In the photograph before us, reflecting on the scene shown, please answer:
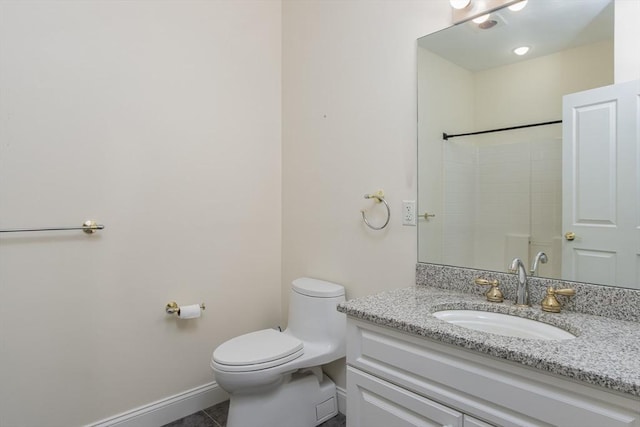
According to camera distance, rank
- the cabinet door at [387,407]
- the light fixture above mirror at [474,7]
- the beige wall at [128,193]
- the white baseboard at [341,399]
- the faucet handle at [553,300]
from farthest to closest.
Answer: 1. the white baseboard at [341,399]
2. the beige wall at [128,193]
3. the light fixture above mirror at [474,7]
4. the faucet handle at [553,300]
5. the cabinet door at [387,407]

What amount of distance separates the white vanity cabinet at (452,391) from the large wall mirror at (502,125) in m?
0.52

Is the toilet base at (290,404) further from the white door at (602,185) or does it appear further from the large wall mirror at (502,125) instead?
the white door at (602,185)

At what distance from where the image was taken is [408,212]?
1592mm

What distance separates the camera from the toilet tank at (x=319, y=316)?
5.80 ft

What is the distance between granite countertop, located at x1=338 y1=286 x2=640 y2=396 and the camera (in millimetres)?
710

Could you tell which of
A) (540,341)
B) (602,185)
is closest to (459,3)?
(602,185)

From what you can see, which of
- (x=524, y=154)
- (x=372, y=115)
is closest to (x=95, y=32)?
(x=372, y=115)

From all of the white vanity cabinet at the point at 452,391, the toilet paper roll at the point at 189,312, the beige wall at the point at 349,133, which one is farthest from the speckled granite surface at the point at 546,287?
the toilet paper roll at the point at 189,312

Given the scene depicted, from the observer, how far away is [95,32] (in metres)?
1.59

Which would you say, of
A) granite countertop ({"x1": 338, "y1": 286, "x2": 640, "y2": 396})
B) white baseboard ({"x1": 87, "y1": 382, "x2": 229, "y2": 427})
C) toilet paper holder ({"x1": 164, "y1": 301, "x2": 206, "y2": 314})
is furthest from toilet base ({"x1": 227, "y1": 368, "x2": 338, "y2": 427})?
granite countertop ({"x1": 338, "y1": 286, "x2": 640, "y2": 396})

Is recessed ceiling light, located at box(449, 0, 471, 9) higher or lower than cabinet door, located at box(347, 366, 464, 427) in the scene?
higher

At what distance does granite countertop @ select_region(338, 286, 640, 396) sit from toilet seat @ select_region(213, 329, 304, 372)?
528 mm

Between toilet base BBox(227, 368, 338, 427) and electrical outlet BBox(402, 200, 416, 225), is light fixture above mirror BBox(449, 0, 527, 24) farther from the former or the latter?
toilet base BBox(227, 368, 338, 427)

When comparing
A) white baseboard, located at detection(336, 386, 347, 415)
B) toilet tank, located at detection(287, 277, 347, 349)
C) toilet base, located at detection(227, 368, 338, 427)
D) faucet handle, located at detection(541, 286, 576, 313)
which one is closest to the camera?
faucet handle, located at detection(541, 286, 576, 313)
